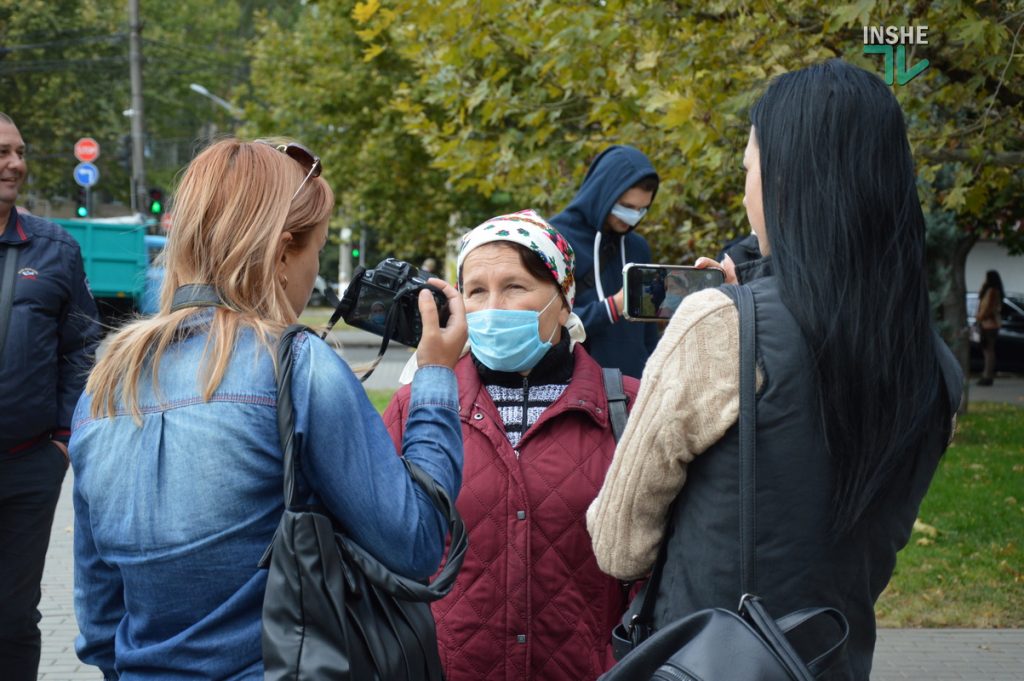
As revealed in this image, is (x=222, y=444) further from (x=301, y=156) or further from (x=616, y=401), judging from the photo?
(x=616, y=401)

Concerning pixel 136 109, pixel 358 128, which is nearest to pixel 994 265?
pixel 358 128

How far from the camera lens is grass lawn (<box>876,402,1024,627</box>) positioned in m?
6.79

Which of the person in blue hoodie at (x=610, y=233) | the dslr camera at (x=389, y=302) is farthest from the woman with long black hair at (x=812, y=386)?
the person in blue hoodie at (x=610, y=233)

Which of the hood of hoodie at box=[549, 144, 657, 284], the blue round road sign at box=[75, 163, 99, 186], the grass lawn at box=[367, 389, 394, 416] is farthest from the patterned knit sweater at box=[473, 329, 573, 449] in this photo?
the blue round road sign at box=[75, 163, 99, 186]

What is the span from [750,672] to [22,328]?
10.9ft

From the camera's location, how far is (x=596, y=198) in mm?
5512

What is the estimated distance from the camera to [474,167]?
10641mm

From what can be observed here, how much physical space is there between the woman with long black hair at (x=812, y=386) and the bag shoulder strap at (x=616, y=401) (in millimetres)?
897

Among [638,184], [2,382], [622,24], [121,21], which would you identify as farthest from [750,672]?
[121,21]

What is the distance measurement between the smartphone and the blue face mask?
0.59 metres

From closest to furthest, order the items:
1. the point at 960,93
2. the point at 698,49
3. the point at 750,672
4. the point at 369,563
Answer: the point at 750,672 < the point at 369,563 < the point at 960,93 < the point at 698,49

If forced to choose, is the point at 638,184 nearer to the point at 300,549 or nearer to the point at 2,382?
the point at 2,382

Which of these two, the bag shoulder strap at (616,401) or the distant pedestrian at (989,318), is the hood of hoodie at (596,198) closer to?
the bag shoulder strap at (616,401)

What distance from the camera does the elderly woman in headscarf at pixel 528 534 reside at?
9.27ft
